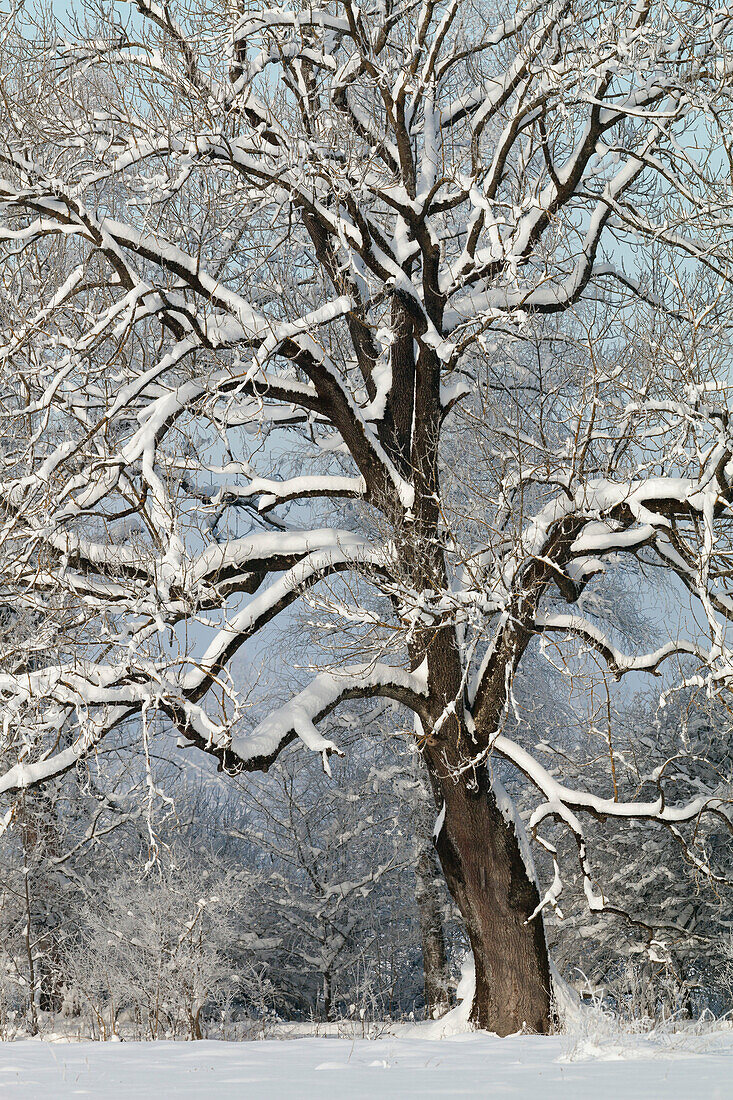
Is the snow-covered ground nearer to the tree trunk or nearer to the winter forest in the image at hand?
the winter forest

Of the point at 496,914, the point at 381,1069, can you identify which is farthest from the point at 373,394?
the point at 381,1069

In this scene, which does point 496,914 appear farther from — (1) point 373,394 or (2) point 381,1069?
(1) point 373,394

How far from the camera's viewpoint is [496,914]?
8016 millimetres

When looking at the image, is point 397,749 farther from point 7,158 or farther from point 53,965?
point 7,158

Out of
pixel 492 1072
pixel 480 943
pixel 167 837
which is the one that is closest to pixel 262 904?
pixel 167 837

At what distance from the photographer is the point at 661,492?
6.83 metres

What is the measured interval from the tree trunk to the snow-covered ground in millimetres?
960

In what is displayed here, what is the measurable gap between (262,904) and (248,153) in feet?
46.0

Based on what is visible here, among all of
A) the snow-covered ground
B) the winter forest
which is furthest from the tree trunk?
the snow-covered ground

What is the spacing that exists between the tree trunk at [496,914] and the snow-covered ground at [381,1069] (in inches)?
37.8

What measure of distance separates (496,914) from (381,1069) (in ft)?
10.1

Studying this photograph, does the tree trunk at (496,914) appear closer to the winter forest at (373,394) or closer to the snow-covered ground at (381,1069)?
the winter forest at (373,394)

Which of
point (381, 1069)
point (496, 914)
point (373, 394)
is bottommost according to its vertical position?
point (381, 1069)

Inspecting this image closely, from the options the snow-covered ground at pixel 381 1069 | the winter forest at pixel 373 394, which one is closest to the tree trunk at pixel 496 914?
the winter forest at pixel 373 394
